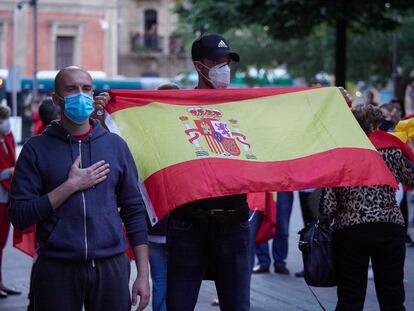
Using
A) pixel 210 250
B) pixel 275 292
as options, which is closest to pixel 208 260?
pixel 210 250

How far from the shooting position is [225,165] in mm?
5523

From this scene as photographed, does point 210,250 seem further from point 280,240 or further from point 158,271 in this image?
point 280,240

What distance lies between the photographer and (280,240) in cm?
1103

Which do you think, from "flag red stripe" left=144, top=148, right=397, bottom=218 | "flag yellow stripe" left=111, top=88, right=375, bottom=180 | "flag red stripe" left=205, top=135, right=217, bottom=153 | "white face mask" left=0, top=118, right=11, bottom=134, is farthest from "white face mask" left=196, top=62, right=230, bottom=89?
"white face mask" left=0, top=118, right=11, bottom=134

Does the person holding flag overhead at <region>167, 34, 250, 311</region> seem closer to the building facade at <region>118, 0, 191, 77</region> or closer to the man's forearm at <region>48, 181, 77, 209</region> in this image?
the man's forearm at <region>48, 181, 77, 209</region>

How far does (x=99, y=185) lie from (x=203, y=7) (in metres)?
16.7

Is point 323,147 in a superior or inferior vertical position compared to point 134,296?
superior

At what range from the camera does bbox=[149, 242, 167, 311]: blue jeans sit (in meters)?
6.85

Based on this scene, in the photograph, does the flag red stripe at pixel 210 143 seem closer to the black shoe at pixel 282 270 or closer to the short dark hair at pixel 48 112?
Result: the short dark hair at pixel 48 112

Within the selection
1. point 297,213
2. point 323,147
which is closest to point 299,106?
point 323,147

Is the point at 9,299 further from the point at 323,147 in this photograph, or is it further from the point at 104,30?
the point at 104,30

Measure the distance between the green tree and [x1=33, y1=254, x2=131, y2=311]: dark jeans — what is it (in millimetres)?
15667

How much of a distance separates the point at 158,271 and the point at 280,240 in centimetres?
428

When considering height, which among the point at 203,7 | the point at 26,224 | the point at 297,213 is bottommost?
the point at 297,213
